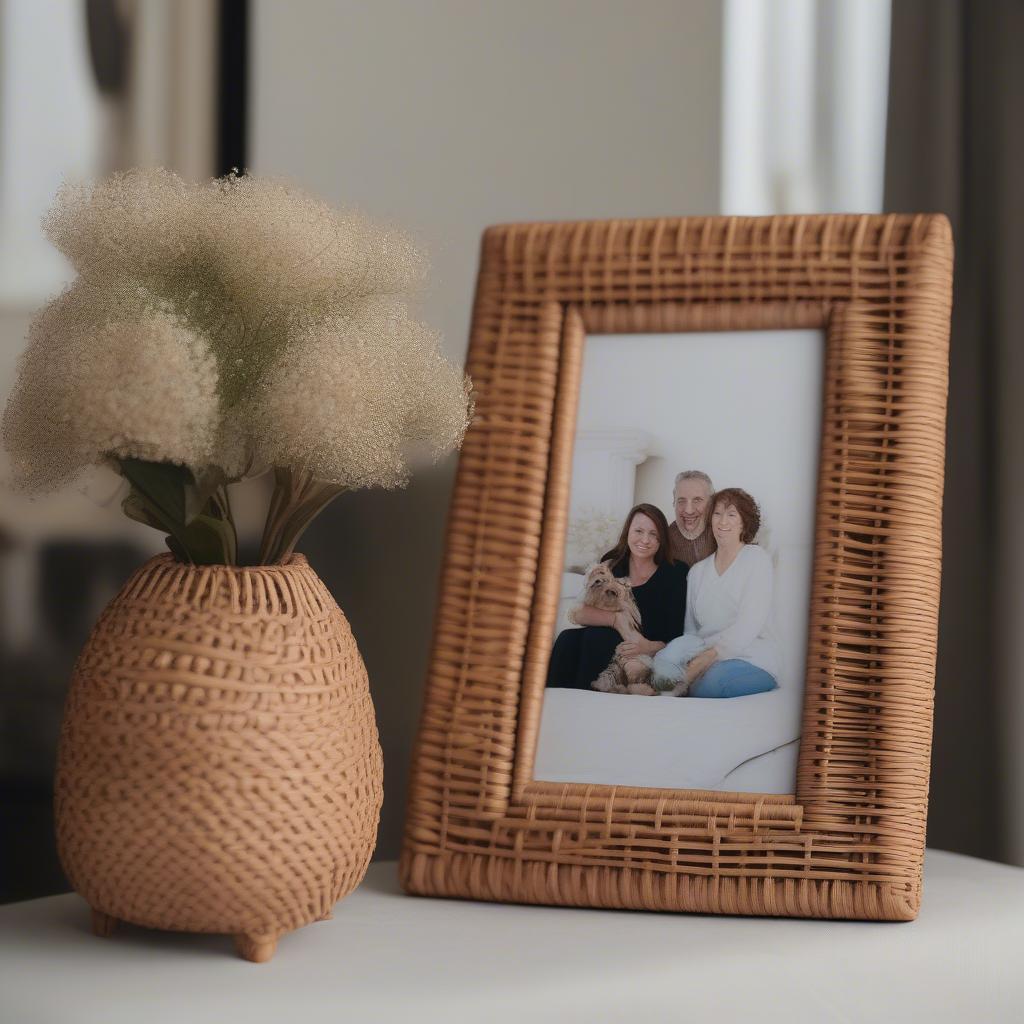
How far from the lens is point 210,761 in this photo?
63cm

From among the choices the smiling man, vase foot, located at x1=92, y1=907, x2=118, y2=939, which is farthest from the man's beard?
vase foot, located at x1=92, y1=907, x2=118, y2=939

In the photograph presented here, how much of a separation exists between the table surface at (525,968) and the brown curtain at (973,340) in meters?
0.23

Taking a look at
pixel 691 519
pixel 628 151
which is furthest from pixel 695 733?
pixel 628 151

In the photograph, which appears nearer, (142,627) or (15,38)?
(142,627)

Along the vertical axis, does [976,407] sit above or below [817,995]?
above

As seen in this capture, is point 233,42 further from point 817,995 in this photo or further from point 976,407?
point 817,995

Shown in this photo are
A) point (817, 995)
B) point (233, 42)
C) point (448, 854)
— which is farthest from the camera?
point (233, 42)

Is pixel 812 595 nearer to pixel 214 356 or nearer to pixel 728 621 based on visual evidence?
pixel 728 621

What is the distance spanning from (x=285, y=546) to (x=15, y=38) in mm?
434

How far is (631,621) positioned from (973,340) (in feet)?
1.46

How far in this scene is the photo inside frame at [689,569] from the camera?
78 centimetres

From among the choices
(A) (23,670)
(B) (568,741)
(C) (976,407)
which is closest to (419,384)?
(B) (568,741)

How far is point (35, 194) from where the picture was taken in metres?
0.84

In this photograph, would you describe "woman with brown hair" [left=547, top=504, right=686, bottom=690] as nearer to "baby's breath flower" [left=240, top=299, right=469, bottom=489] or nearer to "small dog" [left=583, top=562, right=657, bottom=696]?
"small dog" [left=583, top=562, right=657, bottom=696]
